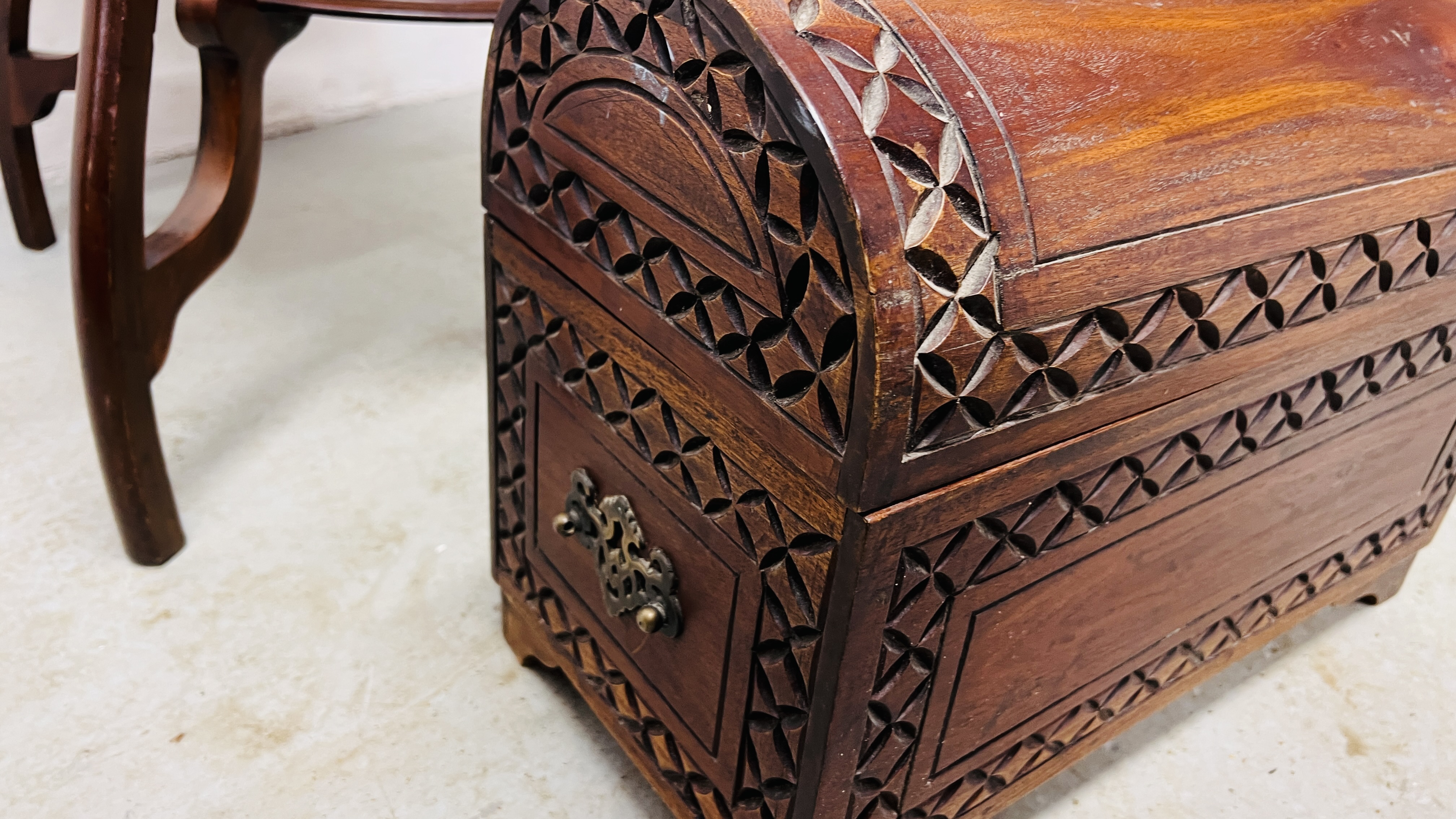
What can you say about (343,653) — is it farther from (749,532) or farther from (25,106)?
(25,106)

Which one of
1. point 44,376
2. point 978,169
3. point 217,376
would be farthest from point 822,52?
point 44,376

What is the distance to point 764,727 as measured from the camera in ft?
2.56

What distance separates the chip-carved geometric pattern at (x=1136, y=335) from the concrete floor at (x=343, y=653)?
22.5 inches

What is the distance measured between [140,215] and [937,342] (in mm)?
984

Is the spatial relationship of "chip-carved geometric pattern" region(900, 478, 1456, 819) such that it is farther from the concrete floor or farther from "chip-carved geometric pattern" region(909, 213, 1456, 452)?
"chip-carved geometric pattern" region(909, 213, 1456, 452)

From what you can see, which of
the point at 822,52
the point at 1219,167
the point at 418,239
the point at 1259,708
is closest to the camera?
the point at 822,52

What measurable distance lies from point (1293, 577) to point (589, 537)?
0.75 metres

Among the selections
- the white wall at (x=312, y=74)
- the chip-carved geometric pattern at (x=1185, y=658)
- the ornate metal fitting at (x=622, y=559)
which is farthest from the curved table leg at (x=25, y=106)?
the chip-carved geometric pattern at (x=1185, y=658)

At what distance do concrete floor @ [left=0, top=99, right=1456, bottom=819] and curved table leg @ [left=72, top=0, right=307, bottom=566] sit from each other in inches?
5.4

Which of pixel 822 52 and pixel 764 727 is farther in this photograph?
pixel 764 727

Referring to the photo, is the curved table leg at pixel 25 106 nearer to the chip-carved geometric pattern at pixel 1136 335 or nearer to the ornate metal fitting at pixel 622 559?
the ornate metal fitting at pixel 622 559

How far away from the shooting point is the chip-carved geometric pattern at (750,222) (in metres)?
0.59

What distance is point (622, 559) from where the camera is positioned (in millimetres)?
902

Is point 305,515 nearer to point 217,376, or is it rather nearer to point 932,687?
point 217,376
